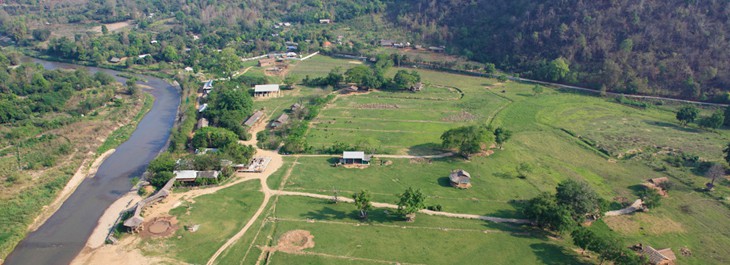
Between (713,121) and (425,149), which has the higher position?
(713,121)

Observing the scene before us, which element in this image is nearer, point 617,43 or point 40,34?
point 617,43

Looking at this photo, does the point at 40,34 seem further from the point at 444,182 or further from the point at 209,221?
the point at 444,182

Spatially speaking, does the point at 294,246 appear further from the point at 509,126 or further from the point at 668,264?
the point at 509,126

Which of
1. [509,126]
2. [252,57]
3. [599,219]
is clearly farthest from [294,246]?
[252,57]

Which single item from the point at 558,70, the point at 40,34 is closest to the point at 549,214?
the point at 558,70

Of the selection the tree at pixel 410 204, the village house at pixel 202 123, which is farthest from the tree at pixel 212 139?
the tree at pixel 410 204
